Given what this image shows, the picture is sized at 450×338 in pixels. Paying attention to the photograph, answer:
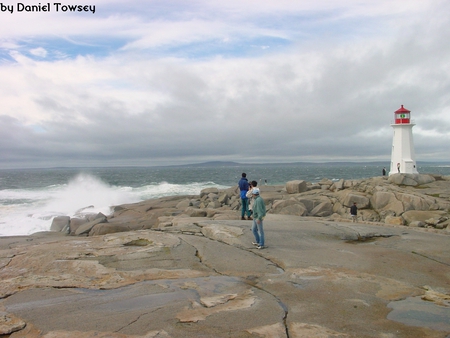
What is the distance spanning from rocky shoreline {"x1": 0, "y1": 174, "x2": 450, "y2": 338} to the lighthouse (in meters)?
18.3

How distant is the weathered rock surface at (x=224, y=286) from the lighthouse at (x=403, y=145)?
65.4ft

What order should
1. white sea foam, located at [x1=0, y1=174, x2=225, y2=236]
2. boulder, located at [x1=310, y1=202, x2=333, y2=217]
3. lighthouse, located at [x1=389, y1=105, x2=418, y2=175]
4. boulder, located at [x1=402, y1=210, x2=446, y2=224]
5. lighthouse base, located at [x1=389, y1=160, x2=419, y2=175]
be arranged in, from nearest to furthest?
boulder, located at [x1=402, y1=210, x2=446, y2=224] < boulder, located at [x1=310, y1=202, x2=333, y2=217] < white sea foam, located at [x1=0, y1=174, x2=225, y2=236] < lighthouse base, located at [x1=389, y1=160, x2=419, y2=175] < lighthouse, located at [x1=389, y1=105, x2=418, y2=175]

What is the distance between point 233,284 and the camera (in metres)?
6.36

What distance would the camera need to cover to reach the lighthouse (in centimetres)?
2848

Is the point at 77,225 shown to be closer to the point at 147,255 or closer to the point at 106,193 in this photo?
the point at 147,255

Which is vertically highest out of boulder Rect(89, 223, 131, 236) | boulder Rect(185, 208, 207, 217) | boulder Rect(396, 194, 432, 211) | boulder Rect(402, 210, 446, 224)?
boulder Rect(396, 194, 432, 211)

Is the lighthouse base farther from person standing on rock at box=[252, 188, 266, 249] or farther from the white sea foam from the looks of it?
person standing on rock at box=[252, 188, 266, 249]

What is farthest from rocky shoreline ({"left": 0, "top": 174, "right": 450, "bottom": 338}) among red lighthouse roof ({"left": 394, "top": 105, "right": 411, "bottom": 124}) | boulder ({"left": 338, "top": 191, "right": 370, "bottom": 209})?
red lighthouse roof ({"left": 394, "top": 105, "right": 411, "bottom": 124})

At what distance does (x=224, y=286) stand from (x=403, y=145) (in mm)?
26628

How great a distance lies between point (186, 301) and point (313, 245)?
4.76m

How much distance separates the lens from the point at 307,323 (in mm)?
4809

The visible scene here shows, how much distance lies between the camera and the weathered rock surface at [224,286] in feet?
15.5

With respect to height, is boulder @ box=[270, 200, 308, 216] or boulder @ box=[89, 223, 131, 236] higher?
boulder @ box=[270, 200, 308, 216]

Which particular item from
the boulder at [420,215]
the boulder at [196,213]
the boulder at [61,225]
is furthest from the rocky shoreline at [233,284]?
the boulder at [61,225]
